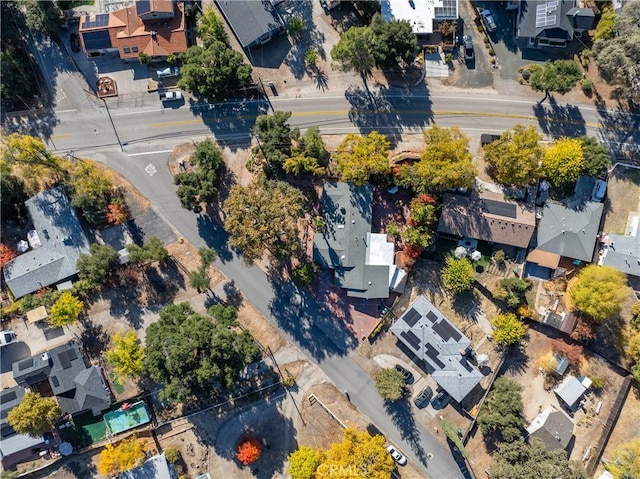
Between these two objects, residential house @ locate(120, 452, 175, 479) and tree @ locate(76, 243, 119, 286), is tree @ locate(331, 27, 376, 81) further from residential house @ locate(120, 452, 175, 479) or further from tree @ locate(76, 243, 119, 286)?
residential house @ locate(120, 452, 175, 479)

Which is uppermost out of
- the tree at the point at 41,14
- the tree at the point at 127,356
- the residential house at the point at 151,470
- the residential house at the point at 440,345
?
the tree at the point at 41,14

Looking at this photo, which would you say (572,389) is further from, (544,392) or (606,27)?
(606,27)

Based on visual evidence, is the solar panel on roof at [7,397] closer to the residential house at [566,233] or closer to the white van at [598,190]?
the residential house at [566,233]

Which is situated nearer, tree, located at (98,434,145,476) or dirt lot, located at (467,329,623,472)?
tree, located at (98,434,145,476)

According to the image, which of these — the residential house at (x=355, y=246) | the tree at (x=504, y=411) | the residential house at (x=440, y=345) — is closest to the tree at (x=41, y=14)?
the residential house at (x=355, y=246)

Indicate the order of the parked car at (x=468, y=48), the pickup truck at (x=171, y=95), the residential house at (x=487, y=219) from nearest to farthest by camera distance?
the residential house at (x=487, y=219)
the pickup truck at (x=171, y=95)
the parked car at (x=468, y=48)

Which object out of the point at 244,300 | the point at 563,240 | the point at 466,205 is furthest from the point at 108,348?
the point at 563,240

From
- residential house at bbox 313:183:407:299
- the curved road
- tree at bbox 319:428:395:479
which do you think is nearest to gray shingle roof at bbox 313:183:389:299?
residential house at bbox 313:183:407:299
